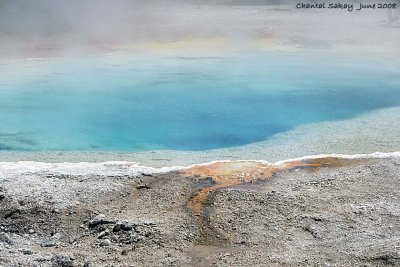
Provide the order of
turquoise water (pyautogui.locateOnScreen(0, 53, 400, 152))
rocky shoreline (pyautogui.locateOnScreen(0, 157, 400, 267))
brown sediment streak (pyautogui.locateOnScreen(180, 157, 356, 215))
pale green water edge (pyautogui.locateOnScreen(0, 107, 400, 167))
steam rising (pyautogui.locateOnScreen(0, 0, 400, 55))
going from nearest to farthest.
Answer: rocky shoreline (pyautogui.locateOnScreen(0, 157, 400, 267)), brown sediment streak (pyautogui.locateOnScreen(180, 157, 356, 215)), pale green water edge (pyautogui.locateOnScreen(0, 107, 400, 167)), turquoise water (pyautogui.locateOnScreen(0, 53, 400, 152)), steam rising (pyautogui.locateOnScreen(0, 0, 400, 55))

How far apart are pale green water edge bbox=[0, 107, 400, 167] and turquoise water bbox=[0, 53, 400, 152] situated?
25 centimetres

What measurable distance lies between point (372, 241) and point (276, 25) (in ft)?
35.1

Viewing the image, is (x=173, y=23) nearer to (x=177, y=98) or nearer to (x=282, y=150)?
(x=177, y=98)

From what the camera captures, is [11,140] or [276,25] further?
Answer: [276,25]

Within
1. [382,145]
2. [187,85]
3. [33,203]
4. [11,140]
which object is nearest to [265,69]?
[187,85]

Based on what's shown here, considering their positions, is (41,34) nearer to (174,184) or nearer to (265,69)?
(265,69)

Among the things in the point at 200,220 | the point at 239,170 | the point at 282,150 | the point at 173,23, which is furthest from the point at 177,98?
the point at 173,23

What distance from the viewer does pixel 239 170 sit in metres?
5.46

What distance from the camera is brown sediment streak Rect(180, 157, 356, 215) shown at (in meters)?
5.07

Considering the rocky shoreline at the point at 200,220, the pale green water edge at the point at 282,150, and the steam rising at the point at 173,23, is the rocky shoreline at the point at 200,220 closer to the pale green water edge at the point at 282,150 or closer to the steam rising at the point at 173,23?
the pale green water edge at the point at 282,150

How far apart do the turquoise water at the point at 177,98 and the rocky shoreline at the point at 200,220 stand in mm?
1716

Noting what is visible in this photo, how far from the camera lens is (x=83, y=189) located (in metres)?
4.90

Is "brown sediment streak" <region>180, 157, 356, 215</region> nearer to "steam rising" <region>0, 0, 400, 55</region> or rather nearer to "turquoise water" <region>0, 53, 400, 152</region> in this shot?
"turquoise water" <region>0, 53, 400, 152</region>

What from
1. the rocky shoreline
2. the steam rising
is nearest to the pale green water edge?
the rocky shoreline
